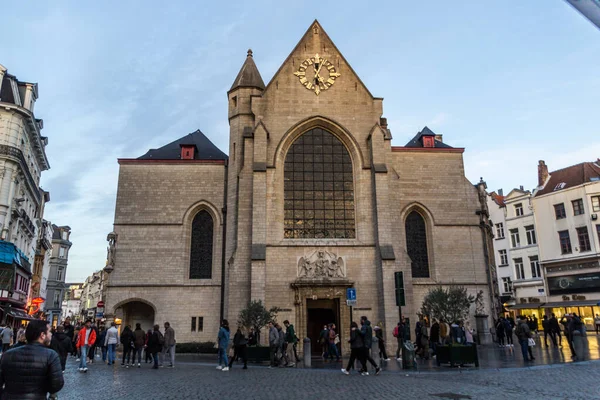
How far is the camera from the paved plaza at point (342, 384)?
8.41 metres

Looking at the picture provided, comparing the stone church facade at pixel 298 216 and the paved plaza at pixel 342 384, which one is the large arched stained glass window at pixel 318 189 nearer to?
the stone church facade at pixel 298 216

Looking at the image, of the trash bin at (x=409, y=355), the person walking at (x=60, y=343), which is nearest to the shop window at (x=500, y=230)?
the trash bin at (x=409, y=355)

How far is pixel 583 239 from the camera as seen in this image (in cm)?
3638

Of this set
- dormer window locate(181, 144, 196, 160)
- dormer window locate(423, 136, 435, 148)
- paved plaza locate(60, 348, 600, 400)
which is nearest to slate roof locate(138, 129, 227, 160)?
dormer window locate(181, 144, 196, 160)

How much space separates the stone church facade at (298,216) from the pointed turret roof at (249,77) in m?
0.08

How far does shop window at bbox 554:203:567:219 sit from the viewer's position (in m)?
38.2

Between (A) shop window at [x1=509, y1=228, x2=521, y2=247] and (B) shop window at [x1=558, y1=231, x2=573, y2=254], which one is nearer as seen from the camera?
(B) shop window at [x1=558, y1=231, x2=573, y2=254]

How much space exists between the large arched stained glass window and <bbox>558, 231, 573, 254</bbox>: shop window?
931 inches

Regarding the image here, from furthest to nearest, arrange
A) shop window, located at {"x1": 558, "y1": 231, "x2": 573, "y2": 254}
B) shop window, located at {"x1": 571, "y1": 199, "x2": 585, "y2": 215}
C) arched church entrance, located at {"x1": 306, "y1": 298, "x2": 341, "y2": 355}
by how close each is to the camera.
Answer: shop window, located at {"x1": 558, "y1": 231, "x2": 573, "y2": 254}
shop window, located at {"x1": 571, "y1": 199, "x2": 585, "y2": 215}
arched church entrance, located at {"x1": 306, "y1": 298, "x2": 341, "y2": 355}

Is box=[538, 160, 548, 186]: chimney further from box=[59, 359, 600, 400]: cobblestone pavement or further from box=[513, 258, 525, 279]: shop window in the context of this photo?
box=[59, 359, 600, 400]: cobblestone pavement

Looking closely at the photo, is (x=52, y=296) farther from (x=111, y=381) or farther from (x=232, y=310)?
(x=111, y=381)

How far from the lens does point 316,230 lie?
74.4ft

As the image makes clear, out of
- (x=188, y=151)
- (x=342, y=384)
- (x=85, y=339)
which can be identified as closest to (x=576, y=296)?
(x=188, y=151)

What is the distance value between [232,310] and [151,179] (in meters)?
8.97
